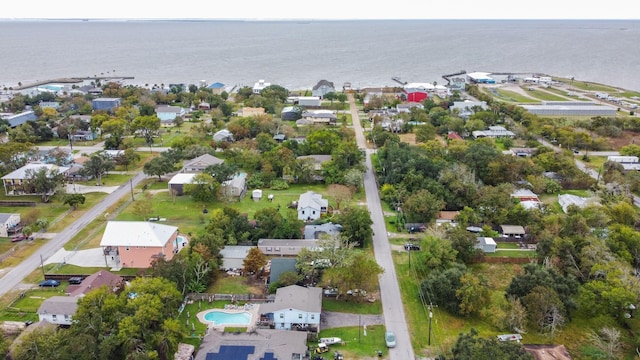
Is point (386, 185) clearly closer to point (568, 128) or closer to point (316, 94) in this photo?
point (568, 128)

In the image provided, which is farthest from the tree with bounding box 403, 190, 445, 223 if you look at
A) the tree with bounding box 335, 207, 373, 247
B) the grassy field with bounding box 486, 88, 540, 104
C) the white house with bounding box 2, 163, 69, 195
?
the grassy field with bounding box 486, 88, 540, 104

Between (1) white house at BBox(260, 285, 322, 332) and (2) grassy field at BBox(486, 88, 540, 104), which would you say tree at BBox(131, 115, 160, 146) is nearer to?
(1) white house at BBox(260, 285, 322, 332)

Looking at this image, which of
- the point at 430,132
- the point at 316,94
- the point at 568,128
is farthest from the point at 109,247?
the point at 316,94

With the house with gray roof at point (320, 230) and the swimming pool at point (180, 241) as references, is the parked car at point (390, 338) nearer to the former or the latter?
the house with gray roof at point (320, 230)

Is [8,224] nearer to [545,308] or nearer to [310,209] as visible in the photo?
[310,209]

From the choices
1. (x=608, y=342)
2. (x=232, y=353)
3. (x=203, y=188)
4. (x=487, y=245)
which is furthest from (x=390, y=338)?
(x=203, y=188)

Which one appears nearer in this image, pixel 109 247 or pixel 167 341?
pixel 167 341
